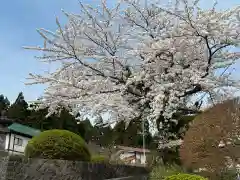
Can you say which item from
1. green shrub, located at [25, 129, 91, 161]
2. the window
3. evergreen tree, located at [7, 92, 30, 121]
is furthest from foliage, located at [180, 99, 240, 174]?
evergreen tree, located at [7, 92, 30, 121]

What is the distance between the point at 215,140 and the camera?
7.81 m

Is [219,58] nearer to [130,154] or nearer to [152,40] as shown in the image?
[152,40]

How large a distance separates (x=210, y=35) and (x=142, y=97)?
2791mm

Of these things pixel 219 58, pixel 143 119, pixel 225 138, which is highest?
pixel 219 58

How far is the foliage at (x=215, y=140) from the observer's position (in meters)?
7.66

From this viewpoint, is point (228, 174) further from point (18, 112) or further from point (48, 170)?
point (18, 112)

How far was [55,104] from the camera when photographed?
35.8 ft

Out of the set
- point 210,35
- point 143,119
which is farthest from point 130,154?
point 210,35

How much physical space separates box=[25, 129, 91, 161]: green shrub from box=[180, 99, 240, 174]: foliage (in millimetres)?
2773

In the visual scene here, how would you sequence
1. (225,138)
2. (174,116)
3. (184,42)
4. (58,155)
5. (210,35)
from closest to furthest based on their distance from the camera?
1. (58,155)
2. (225,138)
3. (210,35)
4. (184,42)
5. (174,116)

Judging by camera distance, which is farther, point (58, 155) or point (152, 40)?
point (152, 40)

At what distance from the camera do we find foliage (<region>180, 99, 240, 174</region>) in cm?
766

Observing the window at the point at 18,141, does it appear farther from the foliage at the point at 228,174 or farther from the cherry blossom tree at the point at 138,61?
the foliage at the point at 228,174

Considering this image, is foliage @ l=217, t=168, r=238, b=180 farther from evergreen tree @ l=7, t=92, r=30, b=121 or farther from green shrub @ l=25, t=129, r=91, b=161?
evergreen tree @ l=7, t=92, r=30, b=121
